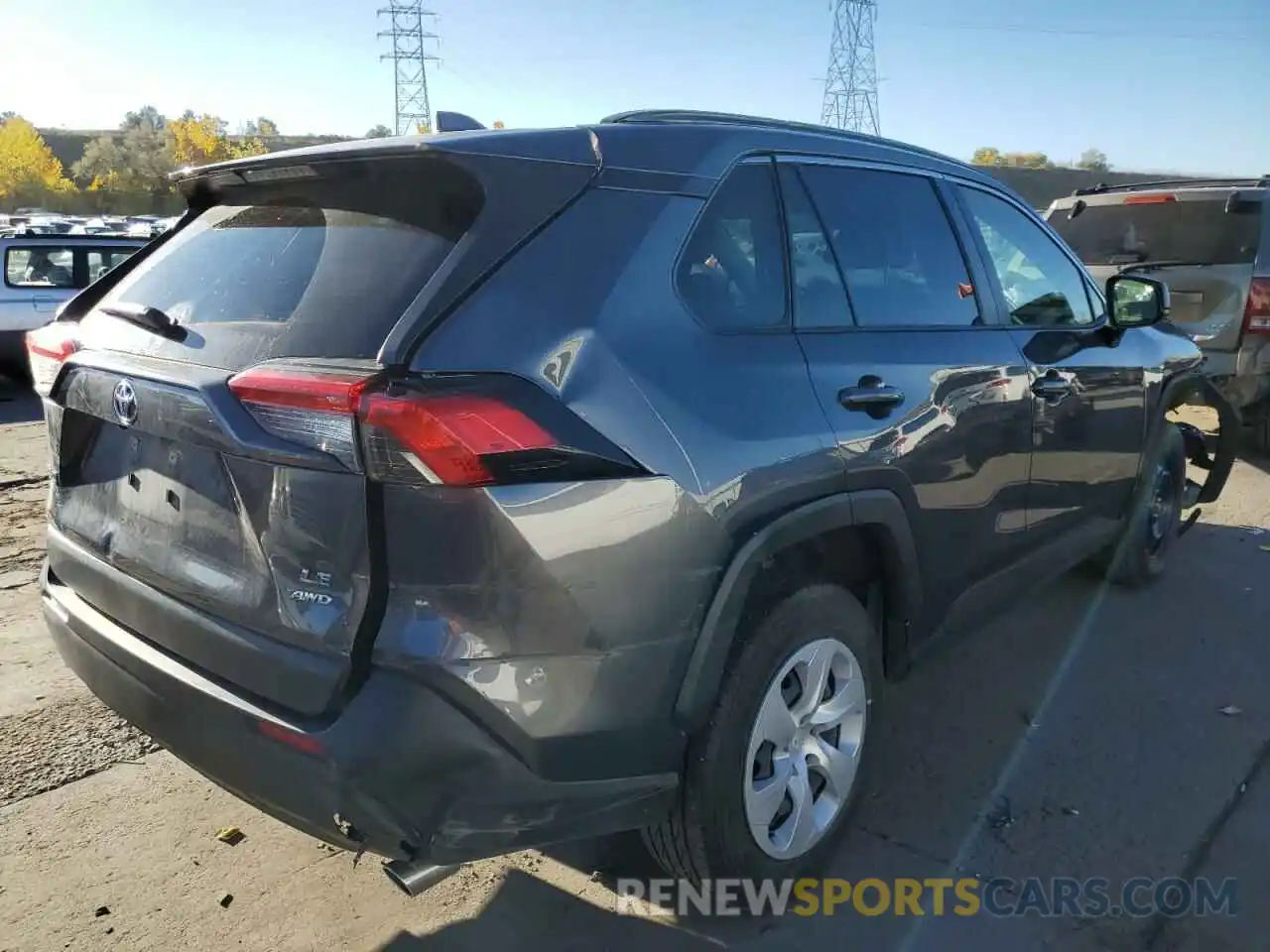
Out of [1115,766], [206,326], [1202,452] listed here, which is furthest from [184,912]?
[1202,452]

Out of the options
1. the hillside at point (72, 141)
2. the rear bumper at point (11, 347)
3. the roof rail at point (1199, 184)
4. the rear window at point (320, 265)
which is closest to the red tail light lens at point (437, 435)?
the rear window at point (320, 265)

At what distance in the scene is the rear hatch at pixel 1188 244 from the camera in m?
6.89

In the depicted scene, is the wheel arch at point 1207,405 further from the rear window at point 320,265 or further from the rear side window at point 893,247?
the rear window at point 320,265

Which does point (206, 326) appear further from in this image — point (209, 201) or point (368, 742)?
point (368, 742)

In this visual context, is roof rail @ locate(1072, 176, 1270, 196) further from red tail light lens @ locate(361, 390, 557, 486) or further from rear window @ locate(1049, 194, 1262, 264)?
red tail light lens @ locate(361, 390, 557, 486)

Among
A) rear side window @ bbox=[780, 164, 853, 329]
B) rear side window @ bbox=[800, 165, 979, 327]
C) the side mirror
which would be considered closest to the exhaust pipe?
rear side window @ bbox=[780, 164, 853, 329]

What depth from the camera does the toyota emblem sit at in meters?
2.18

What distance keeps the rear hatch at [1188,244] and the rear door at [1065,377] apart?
3.34m

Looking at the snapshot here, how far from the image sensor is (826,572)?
2.65m

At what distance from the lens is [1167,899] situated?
2656mm

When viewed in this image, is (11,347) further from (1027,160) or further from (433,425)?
(1027,160)

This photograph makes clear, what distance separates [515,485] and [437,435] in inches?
6.8

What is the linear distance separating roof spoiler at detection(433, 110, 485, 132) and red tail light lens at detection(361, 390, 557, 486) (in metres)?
0.96

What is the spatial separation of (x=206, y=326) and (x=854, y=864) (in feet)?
7.35
